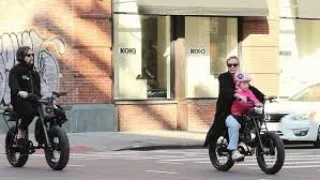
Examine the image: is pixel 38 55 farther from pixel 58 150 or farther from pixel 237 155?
pixel 237 155

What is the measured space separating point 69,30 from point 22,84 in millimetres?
8322

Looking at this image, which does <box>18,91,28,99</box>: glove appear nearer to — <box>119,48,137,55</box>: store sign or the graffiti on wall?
the graffiti on wall

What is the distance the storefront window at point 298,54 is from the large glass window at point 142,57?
4.03m

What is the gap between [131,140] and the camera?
1917 centimetres

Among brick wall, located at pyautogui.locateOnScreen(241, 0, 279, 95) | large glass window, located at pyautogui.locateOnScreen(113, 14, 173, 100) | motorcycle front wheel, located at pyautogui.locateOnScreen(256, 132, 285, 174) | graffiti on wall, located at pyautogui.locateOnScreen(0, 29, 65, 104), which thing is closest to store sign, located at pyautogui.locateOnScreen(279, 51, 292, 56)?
brick wall, located at pyautogui.locateOnScreen(241, 0, 279, 95)

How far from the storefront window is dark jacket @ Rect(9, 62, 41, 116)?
42.7 ft

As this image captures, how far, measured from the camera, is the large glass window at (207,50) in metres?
22.9

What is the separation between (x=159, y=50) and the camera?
22.5 meters

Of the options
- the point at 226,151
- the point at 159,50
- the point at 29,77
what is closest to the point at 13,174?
the point at 29,77

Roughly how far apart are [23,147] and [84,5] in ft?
29.0

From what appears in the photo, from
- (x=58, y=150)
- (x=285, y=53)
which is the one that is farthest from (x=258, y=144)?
(x=285, y=53)

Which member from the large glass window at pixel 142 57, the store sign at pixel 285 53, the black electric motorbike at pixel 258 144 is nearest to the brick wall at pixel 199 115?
the large glass window at pixel 142 57

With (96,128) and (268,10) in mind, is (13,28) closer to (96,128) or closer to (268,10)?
(96,128)

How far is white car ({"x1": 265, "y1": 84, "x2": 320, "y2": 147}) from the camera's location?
17953mm
